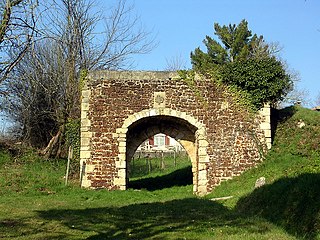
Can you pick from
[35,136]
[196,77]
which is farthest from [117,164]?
[35,136]

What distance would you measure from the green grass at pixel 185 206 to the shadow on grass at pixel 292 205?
21 mm

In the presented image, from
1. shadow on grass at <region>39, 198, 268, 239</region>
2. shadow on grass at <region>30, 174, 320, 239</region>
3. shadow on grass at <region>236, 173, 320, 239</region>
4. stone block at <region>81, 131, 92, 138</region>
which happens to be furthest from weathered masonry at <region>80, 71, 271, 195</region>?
shadow on grass at <region>236, 173, 320, 239</region>

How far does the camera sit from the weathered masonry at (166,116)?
16.1 m

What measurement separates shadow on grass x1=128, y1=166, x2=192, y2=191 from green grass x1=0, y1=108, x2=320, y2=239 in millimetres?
1383

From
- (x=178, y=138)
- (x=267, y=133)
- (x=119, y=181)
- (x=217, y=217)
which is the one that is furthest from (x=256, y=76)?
(x=217, y=217)

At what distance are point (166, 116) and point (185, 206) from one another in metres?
5.44

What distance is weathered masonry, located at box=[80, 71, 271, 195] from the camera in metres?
16.1

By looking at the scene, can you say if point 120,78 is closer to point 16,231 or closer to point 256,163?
point 256,163

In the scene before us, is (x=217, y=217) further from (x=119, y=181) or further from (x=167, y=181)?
(x=167, y=181)

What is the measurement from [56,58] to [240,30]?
14.7m

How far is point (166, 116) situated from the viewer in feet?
53.7

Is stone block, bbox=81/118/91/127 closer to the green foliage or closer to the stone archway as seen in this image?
the stone archway

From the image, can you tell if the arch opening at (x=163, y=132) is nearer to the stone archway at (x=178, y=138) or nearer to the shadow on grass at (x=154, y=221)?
the stone archway at (x=178, y=138)

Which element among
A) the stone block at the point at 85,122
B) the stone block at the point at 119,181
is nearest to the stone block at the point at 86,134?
the stone block at the point at 85,122
